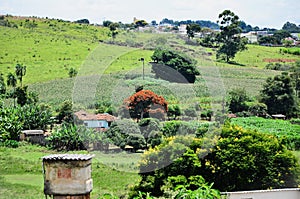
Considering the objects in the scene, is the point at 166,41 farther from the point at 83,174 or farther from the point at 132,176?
the point at 83,174

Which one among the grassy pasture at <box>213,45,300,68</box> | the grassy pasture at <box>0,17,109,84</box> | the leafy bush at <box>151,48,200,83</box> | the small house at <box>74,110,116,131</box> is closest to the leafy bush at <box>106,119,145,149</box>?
the small house at <box>74,110,116,131</box>

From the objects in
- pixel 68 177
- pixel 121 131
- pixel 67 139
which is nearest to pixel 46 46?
pixel 67 139

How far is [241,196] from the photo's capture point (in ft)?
21.9

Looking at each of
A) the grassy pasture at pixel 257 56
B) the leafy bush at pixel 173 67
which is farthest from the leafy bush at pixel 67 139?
the grassy pasture at pixel 257 56

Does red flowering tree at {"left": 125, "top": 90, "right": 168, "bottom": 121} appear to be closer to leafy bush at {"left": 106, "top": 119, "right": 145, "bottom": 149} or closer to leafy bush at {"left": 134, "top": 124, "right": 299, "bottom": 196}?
leafy bush at {"left": 106, "top": 119, "right": 145, "bottom": 149}

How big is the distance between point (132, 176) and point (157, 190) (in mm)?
3180

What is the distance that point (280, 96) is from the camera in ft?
66.9

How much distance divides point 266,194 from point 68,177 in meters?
4.74

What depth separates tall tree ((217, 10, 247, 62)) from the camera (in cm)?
2997

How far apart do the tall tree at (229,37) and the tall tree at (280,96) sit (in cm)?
938

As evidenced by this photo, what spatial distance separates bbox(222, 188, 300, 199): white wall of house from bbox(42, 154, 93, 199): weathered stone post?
4147mm

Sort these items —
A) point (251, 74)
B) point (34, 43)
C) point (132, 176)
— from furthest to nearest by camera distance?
point (34, 43) < point (251, 74) < point (132, 176)

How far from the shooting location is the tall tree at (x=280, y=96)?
20469 mm

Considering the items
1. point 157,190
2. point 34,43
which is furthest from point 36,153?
point 34,43
